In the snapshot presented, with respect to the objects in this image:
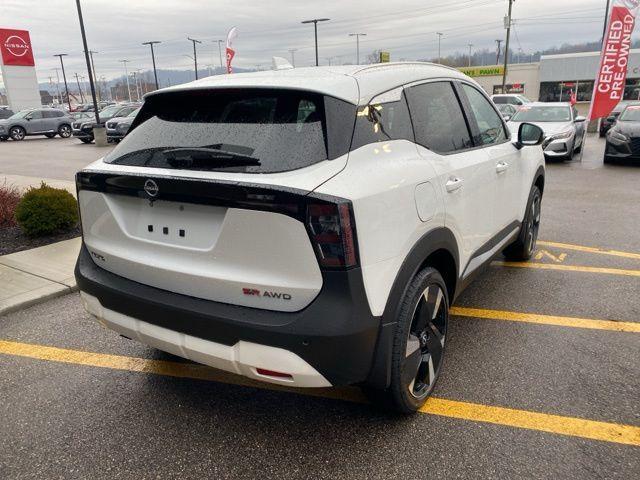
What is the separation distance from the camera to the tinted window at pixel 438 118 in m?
2.81

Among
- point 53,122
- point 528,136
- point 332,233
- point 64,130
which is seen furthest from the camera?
point 64,130

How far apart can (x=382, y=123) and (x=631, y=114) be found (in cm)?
1310

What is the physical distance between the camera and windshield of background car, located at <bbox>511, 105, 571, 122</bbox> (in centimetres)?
1347

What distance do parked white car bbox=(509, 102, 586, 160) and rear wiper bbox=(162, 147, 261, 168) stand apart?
11119 millimetres

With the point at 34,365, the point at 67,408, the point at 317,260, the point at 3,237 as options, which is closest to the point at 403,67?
the point at 317,260

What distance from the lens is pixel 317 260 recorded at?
6.65 feet

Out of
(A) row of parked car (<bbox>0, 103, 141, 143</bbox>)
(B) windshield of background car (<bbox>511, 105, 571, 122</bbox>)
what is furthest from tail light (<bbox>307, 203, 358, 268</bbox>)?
(A) row of parked car (<bbox>0, 103, 141, 143</bbox>)

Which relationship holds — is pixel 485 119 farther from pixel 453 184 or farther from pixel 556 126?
pixel 556 126

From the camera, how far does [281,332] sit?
2.06 metres

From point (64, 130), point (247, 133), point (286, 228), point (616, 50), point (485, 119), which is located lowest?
point (64, 130)

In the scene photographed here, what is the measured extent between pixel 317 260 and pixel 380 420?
3.75ft

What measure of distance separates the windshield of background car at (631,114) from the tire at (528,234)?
31.4 ft

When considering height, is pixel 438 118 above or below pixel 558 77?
above

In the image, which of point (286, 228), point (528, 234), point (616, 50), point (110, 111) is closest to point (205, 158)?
point (286, 228)
